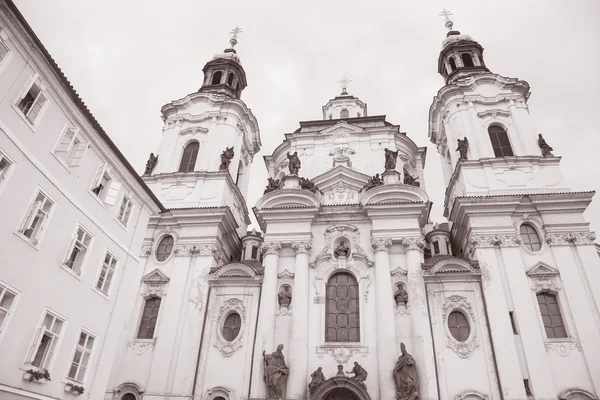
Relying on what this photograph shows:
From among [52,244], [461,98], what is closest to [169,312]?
[52,244]

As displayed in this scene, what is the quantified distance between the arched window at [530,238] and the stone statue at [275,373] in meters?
12.5

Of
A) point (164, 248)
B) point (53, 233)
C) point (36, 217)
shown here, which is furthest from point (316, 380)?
point (36, 217)

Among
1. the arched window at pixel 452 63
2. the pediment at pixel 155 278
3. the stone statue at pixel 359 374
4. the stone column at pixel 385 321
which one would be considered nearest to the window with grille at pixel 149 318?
the pediment at pixel 155 278

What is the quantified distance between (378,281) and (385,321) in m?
1.92

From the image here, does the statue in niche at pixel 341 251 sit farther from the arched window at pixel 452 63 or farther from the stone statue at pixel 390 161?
the arched window at pixel 452 63

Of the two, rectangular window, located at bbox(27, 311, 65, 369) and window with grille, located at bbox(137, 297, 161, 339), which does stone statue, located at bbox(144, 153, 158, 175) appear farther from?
rectangular window, located at bbox(27, 311, 65, 369)

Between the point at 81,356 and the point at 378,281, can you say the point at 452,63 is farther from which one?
the point at 81,356

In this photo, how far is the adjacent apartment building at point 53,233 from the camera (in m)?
11.3

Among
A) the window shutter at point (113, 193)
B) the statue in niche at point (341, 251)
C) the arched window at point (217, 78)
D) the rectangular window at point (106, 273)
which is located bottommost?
the rectangular window at point (106, 273)

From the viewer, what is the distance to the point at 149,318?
21.4 meters

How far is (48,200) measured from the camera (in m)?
12.7

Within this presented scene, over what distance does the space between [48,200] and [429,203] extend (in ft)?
56.7

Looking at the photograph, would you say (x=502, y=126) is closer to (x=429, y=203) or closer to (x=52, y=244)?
(x=429, y=203)

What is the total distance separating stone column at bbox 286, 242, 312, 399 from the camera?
1811 centimetres
